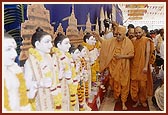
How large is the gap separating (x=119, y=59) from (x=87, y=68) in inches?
7.0

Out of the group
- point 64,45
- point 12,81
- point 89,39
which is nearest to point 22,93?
point 12,81

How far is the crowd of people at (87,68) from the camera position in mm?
2012

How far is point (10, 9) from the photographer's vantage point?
2006 millimetres

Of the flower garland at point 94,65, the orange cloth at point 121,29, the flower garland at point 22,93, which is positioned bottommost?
the flower garland at point 22,93

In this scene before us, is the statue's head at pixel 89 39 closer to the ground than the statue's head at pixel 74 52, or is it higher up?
higher up

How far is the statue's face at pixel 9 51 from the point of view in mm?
1975

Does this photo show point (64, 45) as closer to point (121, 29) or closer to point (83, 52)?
point (83, 52)

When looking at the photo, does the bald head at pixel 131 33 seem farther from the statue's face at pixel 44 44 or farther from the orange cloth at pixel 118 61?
the statue's face at pixel 44 44

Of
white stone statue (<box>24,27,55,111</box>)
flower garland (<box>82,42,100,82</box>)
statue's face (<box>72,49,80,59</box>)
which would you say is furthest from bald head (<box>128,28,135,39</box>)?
white stone statue (<box>24,27,55,111</box>)

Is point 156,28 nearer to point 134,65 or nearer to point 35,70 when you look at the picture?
point 134,65

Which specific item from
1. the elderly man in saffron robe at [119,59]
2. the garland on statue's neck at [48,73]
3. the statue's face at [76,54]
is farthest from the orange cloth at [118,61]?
the garland on statue's neck at [48,73]

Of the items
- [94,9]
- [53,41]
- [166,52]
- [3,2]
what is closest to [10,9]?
[3,2]

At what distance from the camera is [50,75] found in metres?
2.04

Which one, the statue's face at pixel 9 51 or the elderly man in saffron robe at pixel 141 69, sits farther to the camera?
the elderly man in saffron robe at pixel 141 69
